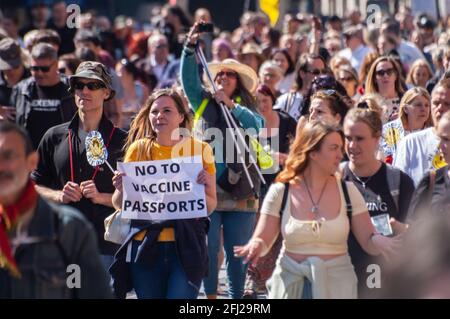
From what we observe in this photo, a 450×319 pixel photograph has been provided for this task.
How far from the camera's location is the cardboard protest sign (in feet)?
21.0

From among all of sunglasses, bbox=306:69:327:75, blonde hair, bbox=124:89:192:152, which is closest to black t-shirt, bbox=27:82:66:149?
blonde hair, bbox=124:89:192:152

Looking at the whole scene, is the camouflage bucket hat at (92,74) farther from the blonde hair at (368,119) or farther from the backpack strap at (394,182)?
the backpack strap at (394,182)

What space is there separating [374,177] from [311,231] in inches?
29.3

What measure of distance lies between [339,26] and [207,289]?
1288cm

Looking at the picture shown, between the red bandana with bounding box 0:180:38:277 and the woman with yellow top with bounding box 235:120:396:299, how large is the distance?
4.97 ft

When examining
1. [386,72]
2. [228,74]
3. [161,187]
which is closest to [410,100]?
[228,74]

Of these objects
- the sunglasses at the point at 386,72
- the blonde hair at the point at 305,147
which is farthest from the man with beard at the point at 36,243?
the sunglasses at the point at 386,72

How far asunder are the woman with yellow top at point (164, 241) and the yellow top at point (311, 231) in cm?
76

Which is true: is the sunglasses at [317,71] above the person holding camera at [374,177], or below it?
above

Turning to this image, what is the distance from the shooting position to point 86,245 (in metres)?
4.06

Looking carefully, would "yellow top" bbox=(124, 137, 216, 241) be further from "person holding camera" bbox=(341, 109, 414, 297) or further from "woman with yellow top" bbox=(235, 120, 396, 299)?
"woman with yellow top" bbox=(235, 120, 396, 299)

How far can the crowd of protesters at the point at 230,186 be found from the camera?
4129 millimetres

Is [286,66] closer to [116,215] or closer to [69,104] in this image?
[69,104]
